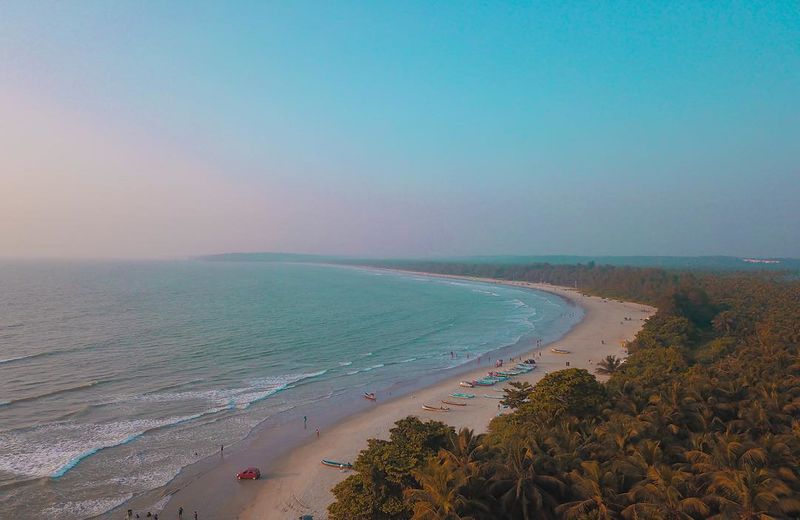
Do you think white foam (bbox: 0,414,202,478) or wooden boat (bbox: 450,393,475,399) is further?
wooden boat (bbox: 450,393,475,399)

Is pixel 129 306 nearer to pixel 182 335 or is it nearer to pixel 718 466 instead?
pixel 182 335

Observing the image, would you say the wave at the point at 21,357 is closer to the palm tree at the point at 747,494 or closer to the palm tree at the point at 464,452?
the palm tree at the point at 464,452

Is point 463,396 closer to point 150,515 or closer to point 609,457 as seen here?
point 609,457

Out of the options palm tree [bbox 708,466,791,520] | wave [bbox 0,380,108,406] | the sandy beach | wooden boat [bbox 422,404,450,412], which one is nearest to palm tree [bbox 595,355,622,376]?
the sandy beach

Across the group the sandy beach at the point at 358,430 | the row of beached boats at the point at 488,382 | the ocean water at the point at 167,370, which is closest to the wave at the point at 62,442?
the ocean water at the point at 167,370

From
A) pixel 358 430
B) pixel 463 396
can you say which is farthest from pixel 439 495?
pixel 463 396

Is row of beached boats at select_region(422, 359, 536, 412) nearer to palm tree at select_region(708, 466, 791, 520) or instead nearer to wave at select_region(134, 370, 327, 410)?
wave at select_region(134, 370, 327, 410)

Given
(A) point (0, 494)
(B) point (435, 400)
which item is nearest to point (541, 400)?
(B) point (435, 400)

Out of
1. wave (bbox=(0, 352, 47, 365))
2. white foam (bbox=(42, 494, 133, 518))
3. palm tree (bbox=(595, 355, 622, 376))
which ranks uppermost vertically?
palm tree (bbox=(595, 355, 622, 376))
